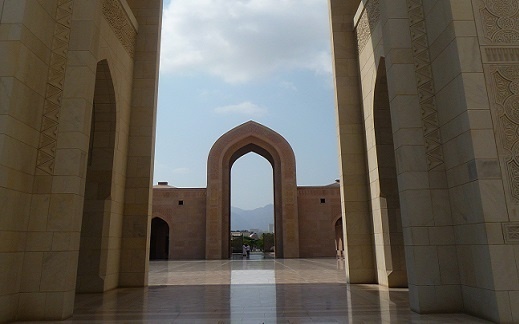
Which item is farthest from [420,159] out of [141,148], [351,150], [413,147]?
[141,148]

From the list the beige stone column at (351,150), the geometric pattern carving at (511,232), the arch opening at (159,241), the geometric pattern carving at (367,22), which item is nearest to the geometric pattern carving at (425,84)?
the geometric pattern carving at (511,232)

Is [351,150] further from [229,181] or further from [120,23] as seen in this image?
[229,181]

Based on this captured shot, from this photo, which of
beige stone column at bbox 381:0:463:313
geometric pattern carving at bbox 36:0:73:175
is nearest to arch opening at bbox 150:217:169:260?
geometric pattern carving at bbox 36:0:73:175

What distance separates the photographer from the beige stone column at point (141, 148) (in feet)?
25.2

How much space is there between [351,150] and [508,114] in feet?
13.2

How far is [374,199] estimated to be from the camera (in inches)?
296

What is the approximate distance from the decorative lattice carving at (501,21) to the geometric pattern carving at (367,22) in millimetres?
2648

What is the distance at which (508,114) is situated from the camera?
171 inches

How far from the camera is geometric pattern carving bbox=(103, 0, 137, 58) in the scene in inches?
285

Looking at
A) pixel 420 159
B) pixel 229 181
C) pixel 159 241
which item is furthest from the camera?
pixel 159 241

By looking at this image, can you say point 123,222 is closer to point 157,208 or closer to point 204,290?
point 204,290

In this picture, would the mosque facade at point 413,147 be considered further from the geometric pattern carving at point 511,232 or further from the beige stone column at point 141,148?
the beige stone column at point 141,148

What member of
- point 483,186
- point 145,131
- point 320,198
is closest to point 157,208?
point 320,198

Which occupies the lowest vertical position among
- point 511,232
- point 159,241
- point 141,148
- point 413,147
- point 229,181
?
point 159,241
